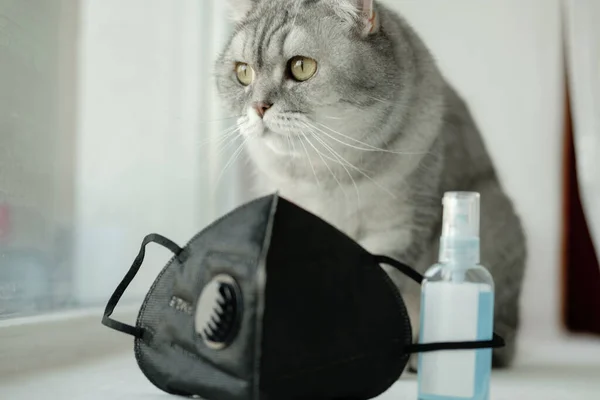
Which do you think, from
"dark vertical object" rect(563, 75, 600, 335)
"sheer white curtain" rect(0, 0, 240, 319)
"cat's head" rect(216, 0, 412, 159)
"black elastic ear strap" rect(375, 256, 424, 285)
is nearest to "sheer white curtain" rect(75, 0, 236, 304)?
"sheer white curtain" rect(0, 0, 240, 319)

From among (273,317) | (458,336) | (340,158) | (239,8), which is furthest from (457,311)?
(239,8)

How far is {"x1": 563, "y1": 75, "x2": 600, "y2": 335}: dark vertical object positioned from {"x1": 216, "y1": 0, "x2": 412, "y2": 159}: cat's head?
0.68 m

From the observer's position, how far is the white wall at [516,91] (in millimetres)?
1482

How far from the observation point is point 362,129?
0.99m

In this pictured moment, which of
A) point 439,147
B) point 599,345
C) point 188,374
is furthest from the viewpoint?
point 599,345

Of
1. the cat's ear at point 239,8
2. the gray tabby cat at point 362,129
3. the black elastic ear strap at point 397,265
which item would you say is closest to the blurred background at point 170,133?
the cat's ear at point 239,8

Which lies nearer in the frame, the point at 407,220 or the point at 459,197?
the point at 459,197

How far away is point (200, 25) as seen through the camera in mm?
1486

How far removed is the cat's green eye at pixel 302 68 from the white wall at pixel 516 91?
62cm

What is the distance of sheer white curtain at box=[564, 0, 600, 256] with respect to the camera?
1260 mm

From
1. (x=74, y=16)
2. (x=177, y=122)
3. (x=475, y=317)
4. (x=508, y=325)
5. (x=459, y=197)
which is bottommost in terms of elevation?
(x=508, y=325)

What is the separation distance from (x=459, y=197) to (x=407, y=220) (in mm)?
284

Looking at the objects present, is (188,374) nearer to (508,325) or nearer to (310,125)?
(310,125)

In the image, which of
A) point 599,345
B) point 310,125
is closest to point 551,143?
point 599,345
